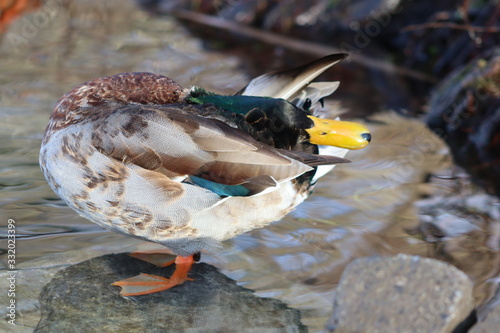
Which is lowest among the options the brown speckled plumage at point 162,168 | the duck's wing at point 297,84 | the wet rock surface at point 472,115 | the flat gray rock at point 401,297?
the wet rock surface at point 472,115

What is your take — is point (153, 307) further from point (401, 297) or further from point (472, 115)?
point (472, 115)

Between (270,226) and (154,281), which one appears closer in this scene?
(154,281)

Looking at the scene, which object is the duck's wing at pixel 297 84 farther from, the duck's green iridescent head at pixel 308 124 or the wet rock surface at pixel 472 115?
the wet rock surface at pixel 472 115

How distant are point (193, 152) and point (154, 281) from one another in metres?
0.70

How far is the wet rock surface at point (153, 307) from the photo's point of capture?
9.32 ft

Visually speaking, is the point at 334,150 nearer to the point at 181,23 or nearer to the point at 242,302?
the point at 242,302

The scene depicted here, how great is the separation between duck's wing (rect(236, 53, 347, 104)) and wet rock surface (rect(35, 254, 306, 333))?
3.08ft

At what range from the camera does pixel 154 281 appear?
127 inches

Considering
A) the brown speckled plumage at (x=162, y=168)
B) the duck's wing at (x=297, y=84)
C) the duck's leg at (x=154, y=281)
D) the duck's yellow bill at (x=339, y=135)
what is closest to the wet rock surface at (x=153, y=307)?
the duck's leg at (x=154, y=281)

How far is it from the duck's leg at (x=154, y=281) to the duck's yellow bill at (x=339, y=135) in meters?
0.85

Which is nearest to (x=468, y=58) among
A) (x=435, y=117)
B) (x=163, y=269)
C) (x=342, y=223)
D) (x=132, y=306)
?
(x=435, y=117)

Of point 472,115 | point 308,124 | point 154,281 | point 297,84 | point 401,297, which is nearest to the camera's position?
point 401,297

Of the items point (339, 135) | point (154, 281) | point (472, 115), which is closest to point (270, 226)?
point (154, 281)

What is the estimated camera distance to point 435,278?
2428mm
